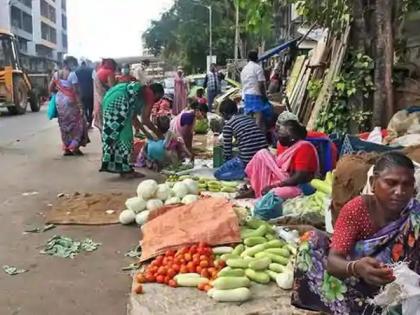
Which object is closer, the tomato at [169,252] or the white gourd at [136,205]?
the tomato at [169,252]

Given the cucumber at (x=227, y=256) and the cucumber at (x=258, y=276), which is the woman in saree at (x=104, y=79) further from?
the cucumber at (x=258, y=276)

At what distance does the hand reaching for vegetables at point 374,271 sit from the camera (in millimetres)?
2482

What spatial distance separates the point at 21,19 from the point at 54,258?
63307 mm

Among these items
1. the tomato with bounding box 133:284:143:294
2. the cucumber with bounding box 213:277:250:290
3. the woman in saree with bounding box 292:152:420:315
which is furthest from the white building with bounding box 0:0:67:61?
the woman in saree with bounding box 292:152:420:315

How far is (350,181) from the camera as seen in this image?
4.43 m

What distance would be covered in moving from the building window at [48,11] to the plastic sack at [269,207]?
78956 mm

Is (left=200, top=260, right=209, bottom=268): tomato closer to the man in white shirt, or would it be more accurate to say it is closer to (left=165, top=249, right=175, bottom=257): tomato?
(left=165, top=249, right=175, bottom=257): tomato

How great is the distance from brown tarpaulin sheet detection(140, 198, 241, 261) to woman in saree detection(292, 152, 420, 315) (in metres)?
1.76

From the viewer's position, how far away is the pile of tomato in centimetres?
396

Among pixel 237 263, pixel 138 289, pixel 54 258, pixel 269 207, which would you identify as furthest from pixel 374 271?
pixel 54 258

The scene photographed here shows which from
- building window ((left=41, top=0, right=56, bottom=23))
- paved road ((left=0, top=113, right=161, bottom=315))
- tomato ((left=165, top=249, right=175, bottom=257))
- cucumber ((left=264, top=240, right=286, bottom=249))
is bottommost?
paved road ((left=0, top=113, right=161, bottom=315))

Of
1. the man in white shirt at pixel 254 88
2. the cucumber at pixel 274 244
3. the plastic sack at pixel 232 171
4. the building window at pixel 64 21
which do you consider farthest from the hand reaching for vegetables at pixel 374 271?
the building window at pixel 64 21

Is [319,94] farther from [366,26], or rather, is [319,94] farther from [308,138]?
[308,138]

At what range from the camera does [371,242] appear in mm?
2664
